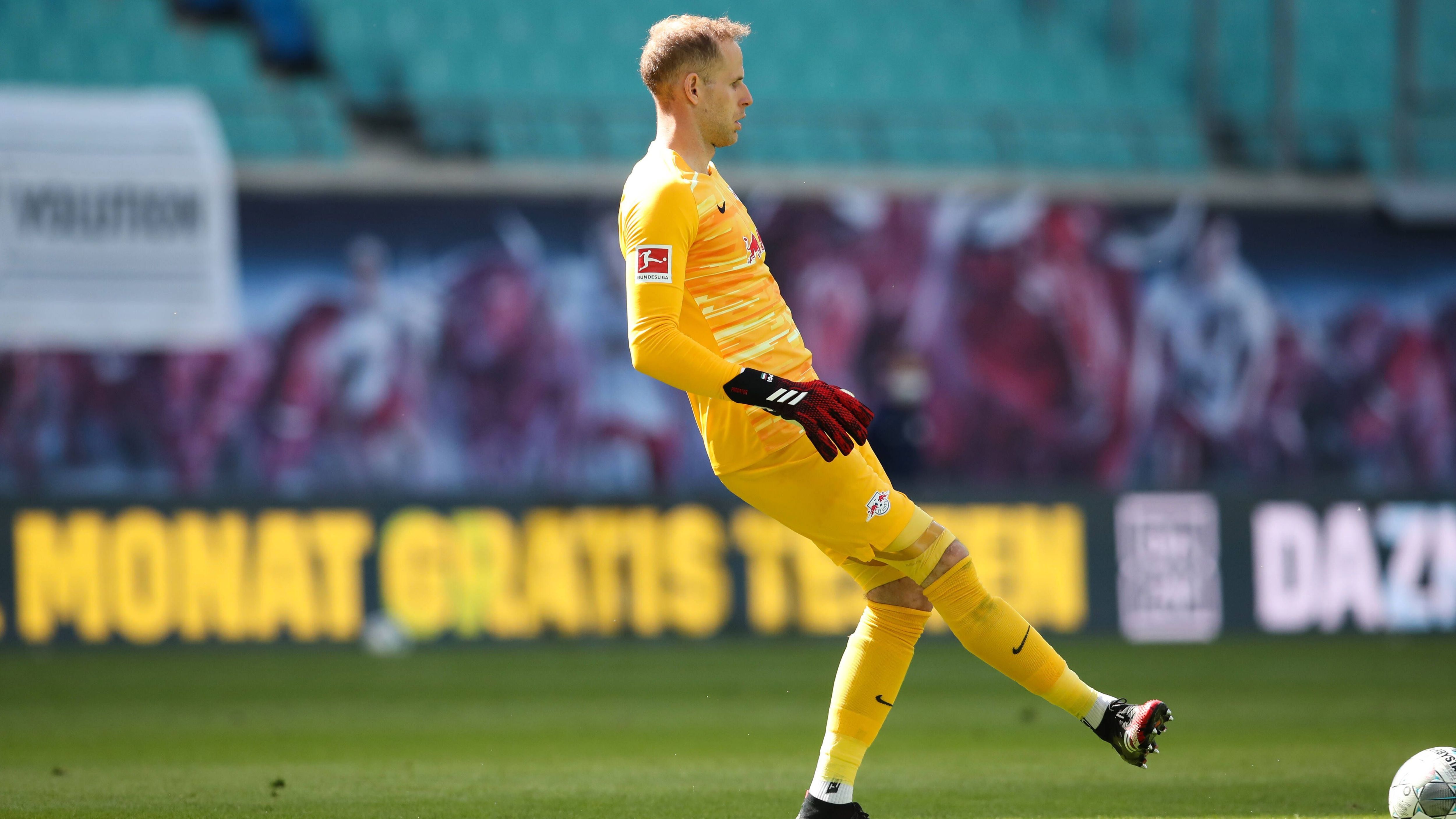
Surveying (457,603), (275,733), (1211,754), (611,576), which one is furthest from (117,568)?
(1211,754)

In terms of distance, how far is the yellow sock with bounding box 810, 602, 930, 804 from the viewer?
173 inches

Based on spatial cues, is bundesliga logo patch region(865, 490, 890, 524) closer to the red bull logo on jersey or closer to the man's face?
the red bull logo on jersey

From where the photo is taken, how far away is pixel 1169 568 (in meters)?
12.1

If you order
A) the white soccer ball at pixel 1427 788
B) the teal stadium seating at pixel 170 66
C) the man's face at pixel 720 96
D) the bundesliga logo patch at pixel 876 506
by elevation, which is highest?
the teal stadium seating at pixel 170 66

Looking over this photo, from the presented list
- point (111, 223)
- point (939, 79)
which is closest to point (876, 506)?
point (111, 223)

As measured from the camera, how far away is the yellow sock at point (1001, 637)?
4.39 m

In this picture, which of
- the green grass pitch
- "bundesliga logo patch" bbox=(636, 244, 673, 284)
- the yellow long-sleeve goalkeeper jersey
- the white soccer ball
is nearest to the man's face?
the yellow long-sleeve goalkeeper jersey

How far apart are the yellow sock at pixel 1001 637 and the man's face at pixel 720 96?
130 cm

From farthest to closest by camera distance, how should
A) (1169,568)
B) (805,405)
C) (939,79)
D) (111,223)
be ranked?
(939,79) → (111,223) → (1169,568) → (805,405)

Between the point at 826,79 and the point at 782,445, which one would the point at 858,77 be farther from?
the point at 782,445

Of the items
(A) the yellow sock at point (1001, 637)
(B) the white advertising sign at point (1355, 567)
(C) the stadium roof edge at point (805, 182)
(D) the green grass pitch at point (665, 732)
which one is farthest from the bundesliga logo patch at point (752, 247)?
(C) the stadium roof edge at point (805, 182)

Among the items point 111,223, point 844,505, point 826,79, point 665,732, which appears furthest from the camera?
point 826,79

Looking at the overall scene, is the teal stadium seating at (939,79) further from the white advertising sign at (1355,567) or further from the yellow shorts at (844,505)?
the yellow shorts at (844,505)

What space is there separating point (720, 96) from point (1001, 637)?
1591 mm
